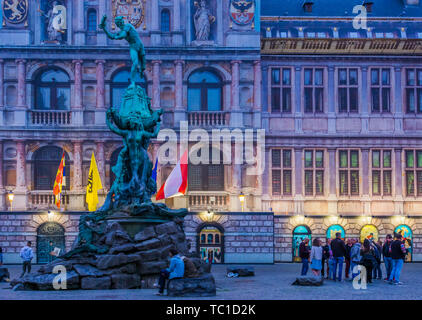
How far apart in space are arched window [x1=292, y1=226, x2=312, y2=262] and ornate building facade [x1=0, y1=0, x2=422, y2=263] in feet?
0.38

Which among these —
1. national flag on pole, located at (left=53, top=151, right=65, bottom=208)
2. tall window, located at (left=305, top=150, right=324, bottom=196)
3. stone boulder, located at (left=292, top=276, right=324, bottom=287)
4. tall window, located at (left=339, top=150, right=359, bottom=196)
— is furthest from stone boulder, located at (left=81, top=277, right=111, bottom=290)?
tall window, located at (left=339, top=150, right=359, bottom=196)

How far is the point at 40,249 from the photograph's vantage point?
42.3 m

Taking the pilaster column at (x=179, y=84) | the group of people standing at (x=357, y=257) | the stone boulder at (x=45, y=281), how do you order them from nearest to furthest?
the stone boulder at (x=45, y=281)
the group of people standing at (x=357, y=257)
the pilaster column at (x=179, y=84)

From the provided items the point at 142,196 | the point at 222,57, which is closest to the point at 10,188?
the point at 222,57

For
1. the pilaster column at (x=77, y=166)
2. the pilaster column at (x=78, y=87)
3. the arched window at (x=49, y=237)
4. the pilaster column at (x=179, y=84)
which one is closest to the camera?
the arched window at (x=49, y=237)

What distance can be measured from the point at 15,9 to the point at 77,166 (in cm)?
984

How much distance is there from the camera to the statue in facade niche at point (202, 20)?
1738 inches

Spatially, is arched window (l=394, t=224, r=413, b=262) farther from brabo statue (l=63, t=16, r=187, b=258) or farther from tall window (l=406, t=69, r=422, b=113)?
brabo statue (l=63, t=16, r=187, b=258)

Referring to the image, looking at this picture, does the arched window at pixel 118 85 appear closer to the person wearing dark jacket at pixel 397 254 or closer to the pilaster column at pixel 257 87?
the pilaster column at pixel 257 87

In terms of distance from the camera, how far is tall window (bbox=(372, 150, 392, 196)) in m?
44.2

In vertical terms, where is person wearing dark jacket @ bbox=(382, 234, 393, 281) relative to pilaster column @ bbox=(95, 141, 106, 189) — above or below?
below

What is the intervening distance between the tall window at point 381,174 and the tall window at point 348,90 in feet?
10.7

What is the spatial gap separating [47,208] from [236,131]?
11.5 m

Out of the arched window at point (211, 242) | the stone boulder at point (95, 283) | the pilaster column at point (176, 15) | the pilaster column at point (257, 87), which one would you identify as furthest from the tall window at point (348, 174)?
the stone boulder at point (95, 283)
